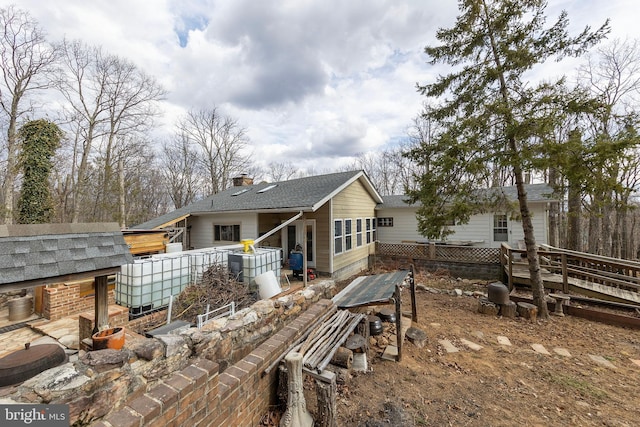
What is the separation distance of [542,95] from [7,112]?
18206 mm

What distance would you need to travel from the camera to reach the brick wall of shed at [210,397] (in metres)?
1.64

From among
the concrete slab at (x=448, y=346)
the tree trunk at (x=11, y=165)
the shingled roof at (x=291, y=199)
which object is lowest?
the concrete slab at (x=448, y=346)

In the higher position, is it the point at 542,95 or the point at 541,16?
the point at 541,16

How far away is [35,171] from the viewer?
9664mm

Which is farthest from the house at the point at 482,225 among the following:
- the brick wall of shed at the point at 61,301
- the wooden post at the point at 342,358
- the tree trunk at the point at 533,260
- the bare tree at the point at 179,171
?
the bare tree at the point at 179,171

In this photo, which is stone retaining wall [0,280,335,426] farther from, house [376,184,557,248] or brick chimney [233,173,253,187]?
brick chimney [233,173,253,187]

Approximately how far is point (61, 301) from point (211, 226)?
6.58 meters

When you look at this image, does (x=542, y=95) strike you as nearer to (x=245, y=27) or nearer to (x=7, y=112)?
(x=245, y=27)

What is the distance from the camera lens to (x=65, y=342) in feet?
13.6

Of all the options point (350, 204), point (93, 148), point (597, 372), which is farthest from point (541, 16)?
point (93, 148)

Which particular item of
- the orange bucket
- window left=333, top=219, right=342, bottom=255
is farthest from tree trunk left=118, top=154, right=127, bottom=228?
the orange bucket

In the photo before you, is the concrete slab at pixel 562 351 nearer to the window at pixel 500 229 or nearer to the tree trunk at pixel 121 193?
the window at pixel 500 229

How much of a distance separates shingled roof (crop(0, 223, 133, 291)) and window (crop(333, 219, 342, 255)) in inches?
284

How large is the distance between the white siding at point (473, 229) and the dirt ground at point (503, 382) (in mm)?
6143
